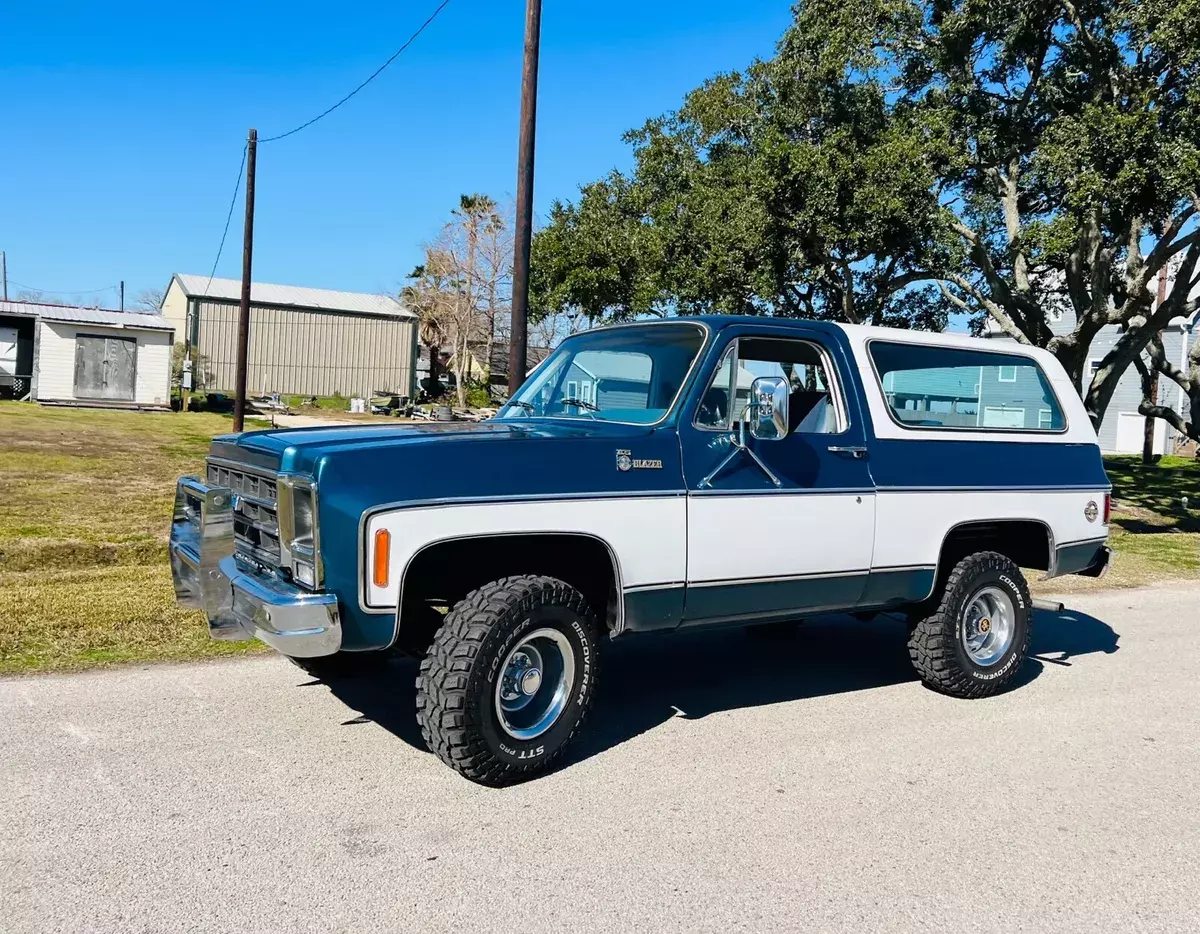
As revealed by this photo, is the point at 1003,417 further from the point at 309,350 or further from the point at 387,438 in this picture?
the point at 309,350

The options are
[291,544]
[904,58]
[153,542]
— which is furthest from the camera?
[904,58]

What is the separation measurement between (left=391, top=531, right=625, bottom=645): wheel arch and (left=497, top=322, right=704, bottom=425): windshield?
74cm

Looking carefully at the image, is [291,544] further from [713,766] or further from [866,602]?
[866,602]

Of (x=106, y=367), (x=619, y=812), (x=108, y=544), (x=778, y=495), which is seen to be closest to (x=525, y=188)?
(x=108, y=544)

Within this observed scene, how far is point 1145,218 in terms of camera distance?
1423cm

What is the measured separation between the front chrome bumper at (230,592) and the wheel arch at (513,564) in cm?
38

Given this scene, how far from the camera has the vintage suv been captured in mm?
4211

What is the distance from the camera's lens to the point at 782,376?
17.2 ft

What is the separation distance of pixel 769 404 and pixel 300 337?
44.0m

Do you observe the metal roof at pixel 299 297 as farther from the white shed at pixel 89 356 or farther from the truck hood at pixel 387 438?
the truck hood at pixel 387 438

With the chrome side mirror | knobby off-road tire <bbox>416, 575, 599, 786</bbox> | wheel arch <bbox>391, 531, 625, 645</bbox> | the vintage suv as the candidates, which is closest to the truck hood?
the vintage suv

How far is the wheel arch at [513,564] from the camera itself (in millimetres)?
4477

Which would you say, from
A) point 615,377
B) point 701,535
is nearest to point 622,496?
point 701,535

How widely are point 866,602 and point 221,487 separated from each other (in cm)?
344
